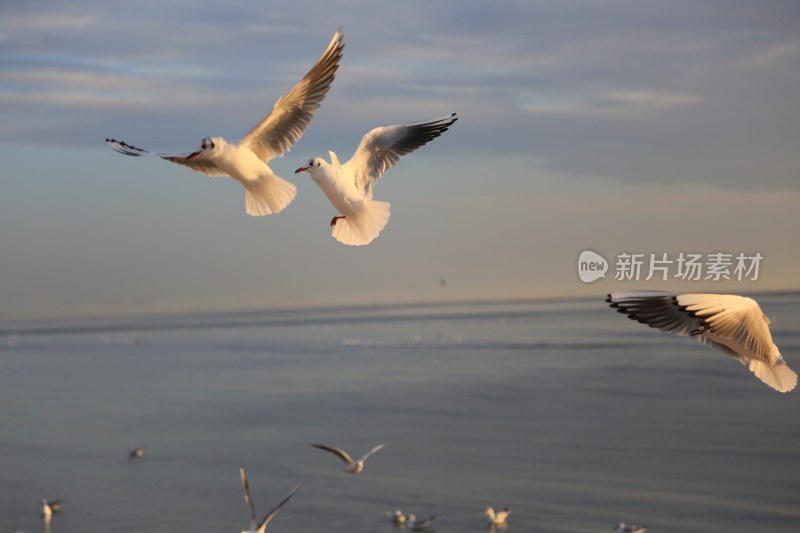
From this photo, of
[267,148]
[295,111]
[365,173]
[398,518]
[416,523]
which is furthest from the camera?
[398,518]

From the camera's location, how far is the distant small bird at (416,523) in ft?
48.6

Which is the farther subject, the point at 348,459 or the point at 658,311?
the point at 348,459

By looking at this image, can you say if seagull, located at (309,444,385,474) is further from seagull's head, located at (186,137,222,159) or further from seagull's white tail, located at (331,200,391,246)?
seagull's head, located at (186,137,222,159)

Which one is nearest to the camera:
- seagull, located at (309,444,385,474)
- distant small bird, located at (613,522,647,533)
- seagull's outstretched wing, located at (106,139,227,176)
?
seagull's outstretched wing, located at (106,139,227,176)

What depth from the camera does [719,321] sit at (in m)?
→ 5.71

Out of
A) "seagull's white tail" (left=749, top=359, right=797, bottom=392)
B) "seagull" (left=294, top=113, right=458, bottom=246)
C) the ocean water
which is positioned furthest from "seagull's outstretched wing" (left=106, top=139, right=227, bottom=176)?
the ocean water

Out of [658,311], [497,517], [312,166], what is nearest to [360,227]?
[312,166]

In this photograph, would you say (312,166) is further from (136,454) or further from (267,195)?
(136,454)

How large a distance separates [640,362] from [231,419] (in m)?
14.4

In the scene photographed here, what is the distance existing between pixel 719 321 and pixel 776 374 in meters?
0.47

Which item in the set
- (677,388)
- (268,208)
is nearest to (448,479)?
(677,388)

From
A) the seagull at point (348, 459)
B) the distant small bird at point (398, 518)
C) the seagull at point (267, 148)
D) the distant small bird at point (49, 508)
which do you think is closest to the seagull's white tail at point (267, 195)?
the seagull at point (267, 148)

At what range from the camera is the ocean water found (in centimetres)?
1606

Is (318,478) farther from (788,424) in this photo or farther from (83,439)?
(788,424)
